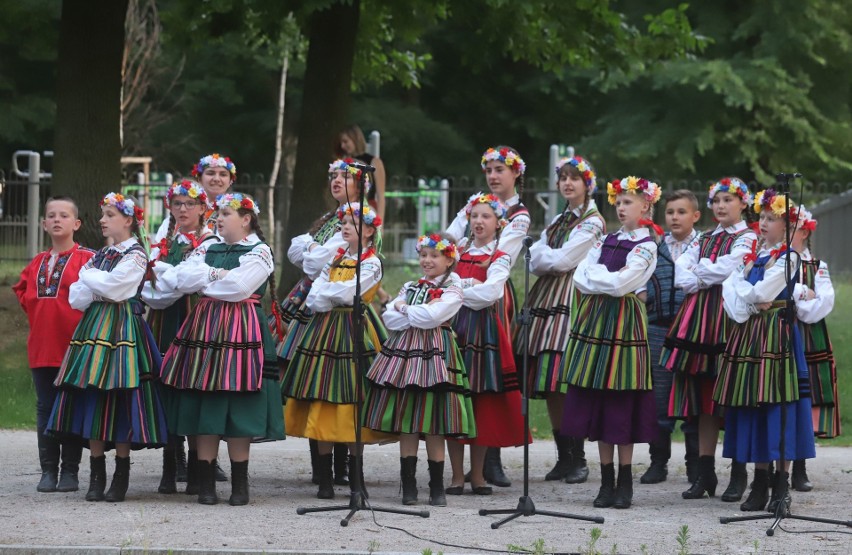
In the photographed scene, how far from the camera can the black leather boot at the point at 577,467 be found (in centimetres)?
907

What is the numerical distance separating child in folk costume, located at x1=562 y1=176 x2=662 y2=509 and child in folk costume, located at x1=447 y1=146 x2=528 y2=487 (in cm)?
66

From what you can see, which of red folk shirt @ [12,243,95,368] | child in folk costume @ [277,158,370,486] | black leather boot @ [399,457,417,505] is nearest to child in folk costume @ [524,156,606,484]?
black leather boot @ [399,457,417,505]

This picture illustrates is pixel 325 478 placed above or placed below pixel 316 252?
below

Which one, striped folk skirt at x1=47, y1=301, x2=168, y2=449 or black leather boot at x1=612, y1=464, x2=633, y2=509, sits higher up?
striped folk skirt at x1=47, y1=301, x2=168, y2=449

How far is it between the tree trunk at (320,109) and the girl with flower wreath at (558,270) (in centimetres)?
575

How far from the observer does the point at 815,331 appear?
27.4 feet

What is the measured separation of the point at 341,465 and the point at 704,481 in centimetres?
224

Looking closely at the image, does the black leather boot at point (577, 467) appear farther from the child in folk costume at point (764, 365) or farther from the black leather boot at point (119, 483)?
the black leather boot at point (119, 483)

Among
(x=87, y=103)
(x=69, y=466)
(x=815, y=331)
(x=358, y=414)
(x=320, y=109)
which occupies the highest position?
(x=320, y=109)

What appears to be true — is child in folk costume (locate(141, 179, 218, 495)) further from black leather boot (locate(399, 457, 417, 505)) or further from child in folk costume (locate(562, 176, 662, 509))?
child in folk costume (locate(562, 176, 662, 509))

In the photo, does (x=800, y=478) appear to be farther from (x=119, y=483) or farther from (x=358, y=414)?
(x=119, y=483)

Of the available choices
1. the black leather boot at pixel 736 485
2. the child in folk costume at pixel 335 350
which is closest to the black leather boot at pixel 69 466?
the child in folk costume at pixel 335 350

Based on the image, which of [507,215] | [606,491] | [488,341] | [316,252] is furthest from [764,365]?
[316,252]

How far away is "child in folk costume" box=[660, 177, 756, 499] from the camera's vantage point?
27.7ft
